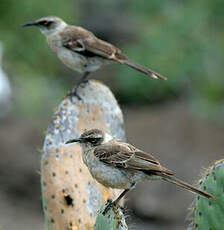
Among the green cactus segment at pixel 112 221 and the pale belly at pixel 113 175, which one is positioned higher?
the pale belly at pixel 113 175

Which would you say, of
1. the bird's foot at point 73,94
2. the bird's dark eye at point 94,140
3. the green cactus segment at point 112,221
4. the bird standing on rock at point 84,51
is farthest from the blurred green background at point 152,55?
the green cactus segment at point 112,221

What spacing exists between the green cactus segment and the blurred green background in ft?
25.5

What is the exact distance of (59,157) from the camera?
422 centimetres

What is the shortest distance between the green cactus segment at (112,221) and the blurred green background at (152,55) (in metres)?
7.77

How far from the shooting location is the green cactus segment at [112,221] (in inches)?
125

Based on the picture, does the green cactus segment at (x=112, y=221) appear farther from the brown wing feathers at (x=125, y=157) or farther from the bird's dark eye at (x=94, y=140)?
the bird's dark eye at (x=94, y=140)

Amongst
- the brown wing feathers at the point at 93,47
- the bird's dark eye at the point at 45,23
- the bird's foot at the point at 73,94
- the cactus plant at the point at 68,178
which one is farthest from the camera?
the bird's dark eye at the point at 45,23

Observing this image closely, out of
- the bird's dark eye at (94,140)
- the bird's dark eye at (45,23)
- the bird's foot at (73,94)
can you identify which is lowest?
the bird's dark eye at (94,140)

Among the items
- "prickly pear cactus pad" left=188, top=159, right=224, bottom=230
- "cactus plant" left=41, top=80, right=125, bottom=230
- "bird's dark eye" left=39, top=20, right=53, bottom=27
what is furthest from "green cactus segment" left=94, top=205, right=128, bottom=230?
"bird's dark eye" left=39, top=20, right=53, bottom=27

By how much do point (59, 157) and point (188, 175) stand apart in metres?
7.34

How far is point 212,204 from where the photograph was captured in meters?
3.26

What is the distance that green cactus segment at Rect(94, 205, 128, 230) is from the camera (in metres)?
3.17

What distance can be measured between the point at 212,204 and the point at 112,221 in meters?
0.56

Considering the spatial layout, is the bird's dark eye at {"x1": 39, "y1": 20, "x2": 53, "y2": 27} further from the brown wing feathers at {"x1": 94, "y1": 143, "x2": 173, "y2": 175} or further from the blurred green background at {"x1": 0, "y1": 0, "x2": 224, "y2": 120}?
the blurred green background at {"x1": 0, "y1": 0, "x2": 224, "y2": 120}
